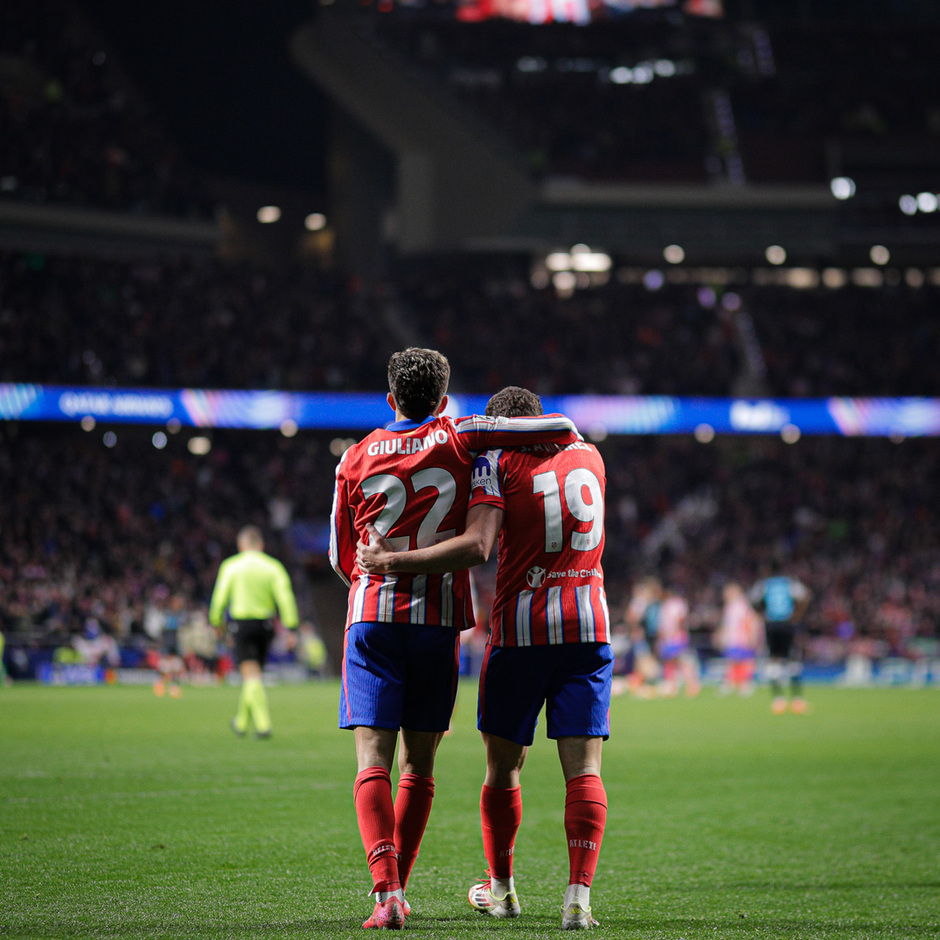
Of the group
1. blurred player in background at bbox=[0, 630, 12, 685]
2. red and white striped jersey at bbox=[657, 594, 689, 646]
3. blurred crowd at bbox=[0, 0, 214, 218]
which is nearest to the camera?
red and white striped jersey at bbox=[657, 594, 689, 646]

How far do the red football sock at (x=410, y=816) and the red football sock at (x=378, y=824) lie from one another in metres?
0.30

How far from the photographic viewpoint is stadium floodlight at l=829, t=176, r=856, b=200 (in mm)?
36188

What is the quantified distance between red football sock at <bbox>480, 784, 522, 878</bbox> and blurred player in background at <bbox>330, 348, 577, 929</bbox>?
299 millimetres

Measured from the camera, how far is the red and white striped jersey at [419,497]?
4973 millimetres

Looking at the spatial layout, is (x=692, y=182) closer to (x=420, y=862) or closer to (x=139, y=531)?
(x=139, y=531)

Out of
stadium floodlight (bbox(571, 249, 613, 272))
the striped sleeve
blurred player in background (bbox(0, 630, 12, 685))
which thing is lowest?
blurred player in background (bbox(0, 630, 12, 685))

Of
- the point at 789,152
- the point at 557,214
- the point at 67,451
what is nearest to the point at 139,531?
the point at 67,451

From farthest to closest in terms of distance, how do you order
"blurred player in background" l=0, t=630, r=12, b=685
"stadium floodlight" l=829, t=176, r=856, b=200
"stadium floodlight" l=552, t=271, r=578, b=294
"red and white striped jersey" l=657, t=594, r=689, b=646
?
1. "stadium floodlight" l=552, t=271, r=578, b=294
2. "stadium floodlight" l=829, t=176, r=856, b=200
3. "blurred player in background" l=0, t=630, r=12, b=685
4. "red and white striped jersey" l=657, t=594, r=689, b=646

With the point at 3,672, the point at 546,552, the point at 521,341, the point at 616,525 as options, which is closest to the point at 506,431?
the point at 546,552

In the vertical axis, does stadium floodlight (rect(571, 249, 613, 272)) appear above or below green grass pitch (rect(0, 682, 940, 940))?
above

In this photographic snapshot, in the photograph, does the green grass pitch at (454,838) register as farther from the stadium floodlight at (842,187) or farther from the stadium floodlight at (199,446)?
the stadium floodlight at (842,187)

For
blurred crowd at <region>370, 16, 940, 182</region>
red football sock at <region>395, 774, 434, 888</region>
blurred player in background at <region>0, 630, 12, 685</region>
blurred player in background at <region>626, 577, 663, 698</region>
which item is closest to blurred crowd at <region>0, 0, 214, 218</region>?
blurred crowd at <region>370, 16, 940, 182</region>

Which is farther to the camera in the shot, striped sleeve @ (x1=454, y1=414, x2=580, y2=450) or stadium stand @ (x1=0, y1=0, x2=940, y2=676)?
stadium stand @ (x1=0, y1=0, x2=940, y2=676)

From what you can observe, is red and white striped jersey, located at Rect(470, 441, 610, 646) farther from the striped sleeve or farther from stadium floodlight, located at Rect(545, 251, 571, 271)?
stadium floodlight, located at Rect(545, 251, 571, 271)
